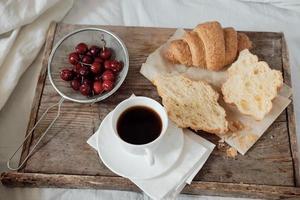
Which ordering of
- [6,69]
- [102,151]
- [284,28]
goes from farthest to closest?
[284,28] → [6,69] → [102,151]

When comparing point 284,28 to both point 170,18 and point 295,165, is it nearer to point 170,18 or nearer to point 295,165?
point 170,18

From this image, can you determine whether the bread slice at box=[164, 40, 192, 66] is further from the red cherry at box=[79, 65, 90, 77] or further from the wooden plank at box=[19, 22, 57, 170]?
the wooden plank at box=[19, 22, 57, 170]

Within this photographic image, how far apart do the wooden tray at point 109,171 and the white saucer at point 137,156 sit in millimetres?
26

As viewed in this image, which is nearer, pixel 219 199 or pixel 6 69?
pixel 219 199

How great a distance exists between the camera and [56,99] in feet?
3.02

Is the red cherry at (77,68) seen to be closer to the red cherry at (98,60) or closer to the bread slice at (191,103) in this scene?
the red cherry at (98,60)

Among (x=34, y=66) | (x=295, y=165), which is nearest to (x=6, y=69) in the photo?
(x=34, y=66)

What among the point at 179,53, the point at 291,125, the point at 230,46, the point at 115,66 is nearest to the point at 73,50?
the point at 115,66

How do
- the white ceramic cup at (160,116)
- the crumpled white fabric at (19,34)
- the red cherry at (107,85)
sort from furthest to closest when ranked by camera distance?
the crumpled white fabric at (19,34)
the red cherry at (107,85)
the white ceramic cup at (160,116)

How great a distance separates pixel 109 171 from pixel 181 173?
0.46 feet

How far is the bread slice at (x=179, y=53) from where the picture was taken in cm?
92

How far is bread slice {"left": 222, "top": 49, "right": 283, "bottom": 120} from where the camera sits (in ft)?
2.83

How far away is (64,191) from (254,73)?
1.52 feet

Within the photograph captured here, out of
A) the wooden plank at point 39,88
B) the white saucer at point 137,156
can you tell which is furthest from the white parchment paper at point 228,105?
the wooden plank at point 39,88
